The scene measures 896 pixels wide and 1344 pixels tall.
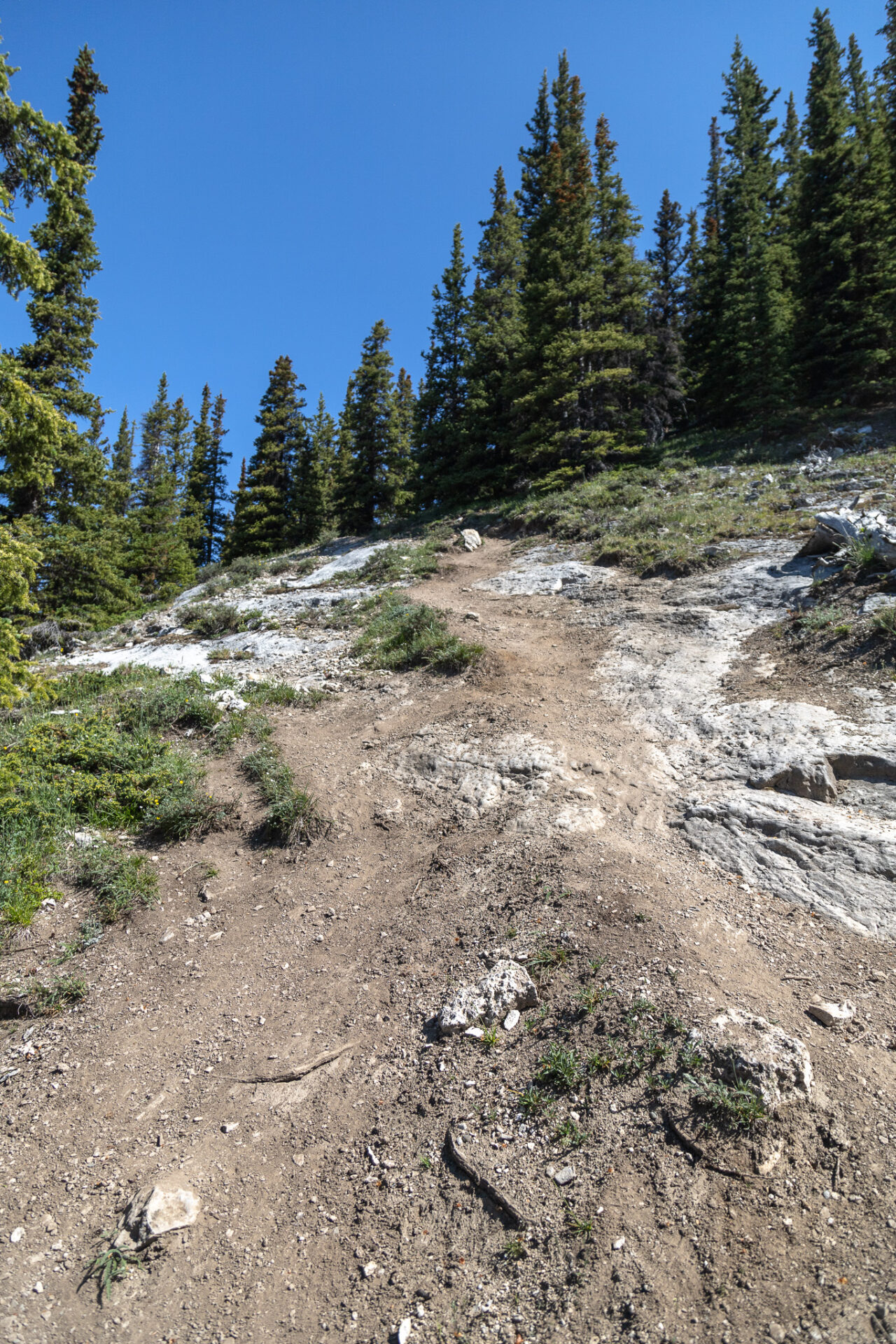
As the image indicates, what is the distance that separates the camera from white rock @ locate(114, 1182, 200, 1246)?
3.77 metres

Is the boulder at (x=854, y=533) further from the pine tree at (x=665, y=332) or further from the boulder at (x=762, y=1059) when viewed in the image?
the pine tree at (x=665, y=332)

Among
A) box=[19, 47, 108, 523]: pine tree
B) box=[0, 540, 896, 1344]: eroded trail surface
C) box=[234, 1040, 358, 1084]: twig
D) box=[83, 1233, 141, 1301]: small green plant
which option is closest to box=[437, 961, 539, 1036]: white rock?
box=[0, 540, 896, 1344]: eroded trail surface

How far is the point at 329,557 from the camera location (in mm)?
23281

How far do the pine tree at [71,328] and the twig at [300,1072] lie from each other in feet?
62.6

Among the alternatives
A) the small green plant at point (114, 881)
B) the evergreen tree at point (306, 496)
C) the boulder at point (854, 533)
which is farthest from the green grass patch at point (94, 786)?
the evergreen tree at point (306, 496)

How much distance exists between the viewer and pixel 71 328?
62.5 feet

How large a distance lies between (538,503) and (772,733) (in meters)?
16.1

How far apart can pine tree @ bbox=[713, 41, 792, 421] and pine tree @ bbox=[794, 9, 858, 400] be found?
114 centimetres

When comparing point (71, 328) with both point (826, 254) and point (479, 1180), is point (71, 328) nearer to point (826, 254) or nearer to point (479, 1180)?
point (479, 1180)

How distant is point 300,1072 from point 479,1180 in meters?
1.67

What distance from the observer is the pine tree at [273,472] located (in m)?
35.6

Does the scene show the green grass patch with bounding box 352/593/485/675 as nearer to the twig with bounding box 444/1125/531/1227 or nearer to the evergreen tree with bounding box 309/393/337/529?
the twig with bounding box 444/1125/531/1227

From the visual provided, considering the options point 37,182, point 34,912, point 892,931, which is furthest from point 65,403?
point 892,931

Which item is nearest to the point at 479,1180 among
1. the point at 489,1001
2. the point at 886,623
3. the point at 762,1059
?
the point at 489,1001
